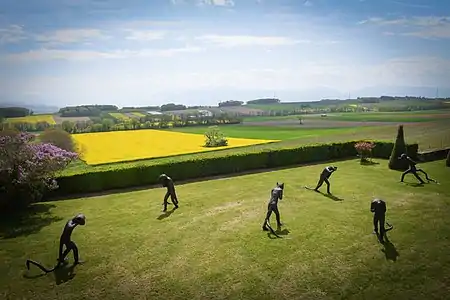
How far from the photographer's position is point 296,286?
10.3 meters

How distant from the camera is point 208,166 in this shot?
86.0 feet

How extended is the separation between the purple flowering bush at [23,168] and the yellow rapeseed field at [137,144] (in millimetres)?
9493

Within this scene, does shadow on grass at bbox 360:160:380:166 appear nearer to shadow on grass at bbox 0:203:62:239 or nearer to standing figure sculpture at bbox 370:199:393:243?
standing figure sculpture at bbox 370:199:393:243

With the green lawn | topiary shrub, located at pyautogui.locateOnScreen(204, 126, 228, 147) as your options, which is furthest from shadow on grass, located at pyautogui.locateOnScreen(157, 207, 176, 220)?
the green lawn

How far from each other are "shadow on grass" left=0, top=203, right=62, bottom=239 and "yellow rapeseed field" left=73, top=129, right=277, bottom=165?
9303 millimetres

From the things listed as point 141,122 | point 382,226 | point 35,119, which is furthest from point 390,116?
point 35,119

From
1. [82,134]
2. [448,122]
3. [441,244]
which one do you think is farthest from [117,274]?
[448,122]

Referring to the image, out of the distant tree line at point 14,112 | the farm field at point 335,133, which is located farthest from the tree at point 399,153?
the distant tree line at point 14,112

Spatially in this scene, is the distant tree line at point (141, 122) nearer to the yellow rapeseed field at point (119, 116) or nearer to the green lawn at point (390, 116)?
the yellow rapeseed field at point (119, 116)

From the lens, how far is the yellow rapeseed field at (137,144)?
30230 mm

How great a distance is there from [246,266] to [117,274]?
13.3ft

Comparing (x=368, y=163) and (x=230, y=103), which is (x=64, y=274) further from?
(x=230, y=103)

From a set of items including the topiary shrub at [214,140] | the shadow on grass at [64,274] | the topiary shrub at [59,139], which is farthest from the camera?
the topiary shrub at [214,140]

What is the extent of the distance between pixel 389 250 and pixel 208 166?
15804mm
